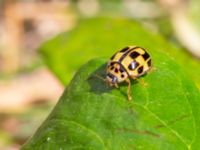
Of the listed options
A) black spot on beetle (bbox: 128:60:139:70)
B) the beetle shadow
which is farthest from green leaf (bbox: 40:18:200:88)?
the beetle shadow

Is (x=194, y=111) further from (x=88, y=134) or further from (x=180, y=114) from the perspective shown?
(x=88, y=134)

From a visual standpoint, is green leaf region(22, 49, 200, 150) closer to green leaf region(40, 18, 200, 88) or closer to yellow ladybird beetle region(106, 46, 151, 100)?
yellow ladybird beetle region(106, 46, 151, 100)

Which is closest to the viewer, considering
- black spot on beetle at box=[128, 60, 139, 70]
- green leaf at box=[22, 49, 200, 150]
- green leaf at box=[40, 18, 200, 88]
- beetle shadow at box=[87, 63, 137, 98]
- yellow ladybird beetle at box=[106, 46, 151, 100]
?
green leaf at box=[22, 49, 200, 150]

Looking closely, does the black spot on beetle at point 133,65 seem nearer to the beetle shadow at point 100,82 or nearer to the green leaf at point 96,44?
the beetle shadow at point 100,82

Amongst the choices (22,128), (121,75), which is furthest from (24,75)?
(121,75)

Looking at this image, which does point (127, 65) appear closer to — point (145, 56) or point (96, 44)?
point (145, 56)
